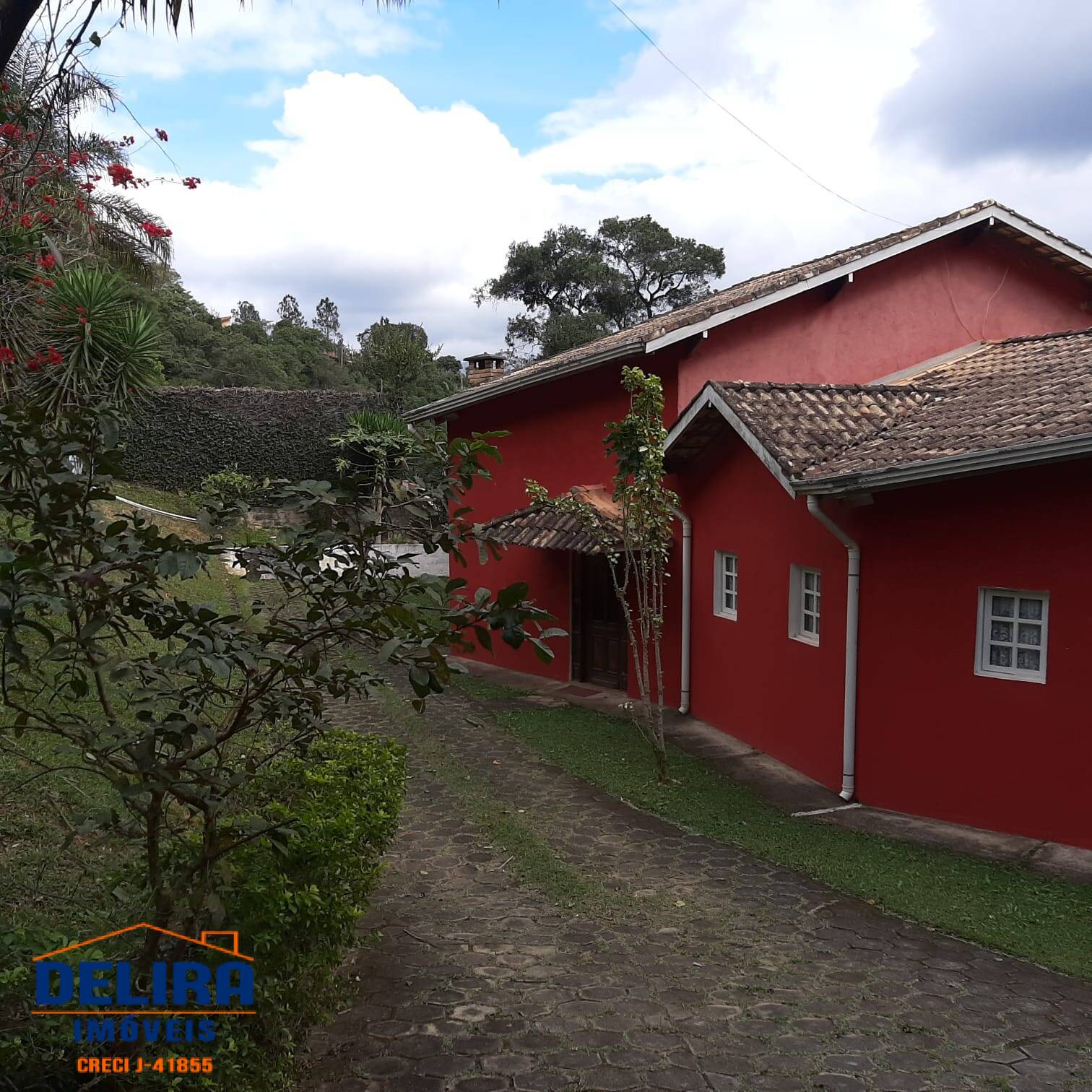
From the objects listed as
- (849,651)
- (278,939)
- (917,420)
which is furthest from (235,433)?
(278,939)

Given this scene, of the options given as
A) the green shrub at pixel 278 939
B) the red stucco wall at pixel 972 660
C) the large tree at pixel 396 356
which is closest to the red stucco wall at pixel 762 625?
the red stucco wall at pixel 972 660

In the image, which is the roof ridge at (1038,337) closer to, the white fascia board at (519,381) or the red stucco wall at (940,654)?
the red stucco wall at (940,654)

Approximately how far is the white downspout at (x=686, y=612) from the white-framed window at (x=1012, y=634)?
4551 mm

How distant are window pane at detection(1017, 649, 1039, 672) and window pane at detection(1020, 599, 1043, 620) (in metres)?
0.26

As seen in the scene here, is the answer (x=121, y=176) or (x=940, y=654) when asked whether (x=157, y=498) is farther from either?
(x=940, y=654)

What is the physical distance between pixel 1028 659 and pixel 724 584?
14.2 ft

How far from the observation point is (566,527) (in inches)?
485

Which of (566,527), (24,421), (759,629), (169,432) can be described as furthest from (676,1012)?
(169,432)

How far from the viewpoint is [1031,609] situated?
23.4 ft

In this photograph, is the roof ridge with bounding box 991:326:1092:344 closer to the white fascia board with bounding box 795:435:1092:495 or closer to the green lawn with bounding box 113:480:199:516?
the white fascia board with bounding box 795:435:1092:495

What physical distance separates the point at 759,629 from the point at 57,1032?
8.11m

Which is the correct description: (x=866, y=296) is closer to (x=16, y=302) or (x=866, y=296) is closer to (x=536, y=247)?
(x=16, y=302)

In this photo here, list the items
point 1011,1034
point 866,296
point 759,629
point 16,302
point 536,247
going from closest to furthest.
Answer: point 1011,1034
point 16,302
point 759,629
point 866,296
point 536,247

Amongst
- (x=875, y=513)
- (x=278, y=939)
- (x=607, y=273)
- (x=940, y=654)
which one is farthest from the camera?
(x=607, y=273)
